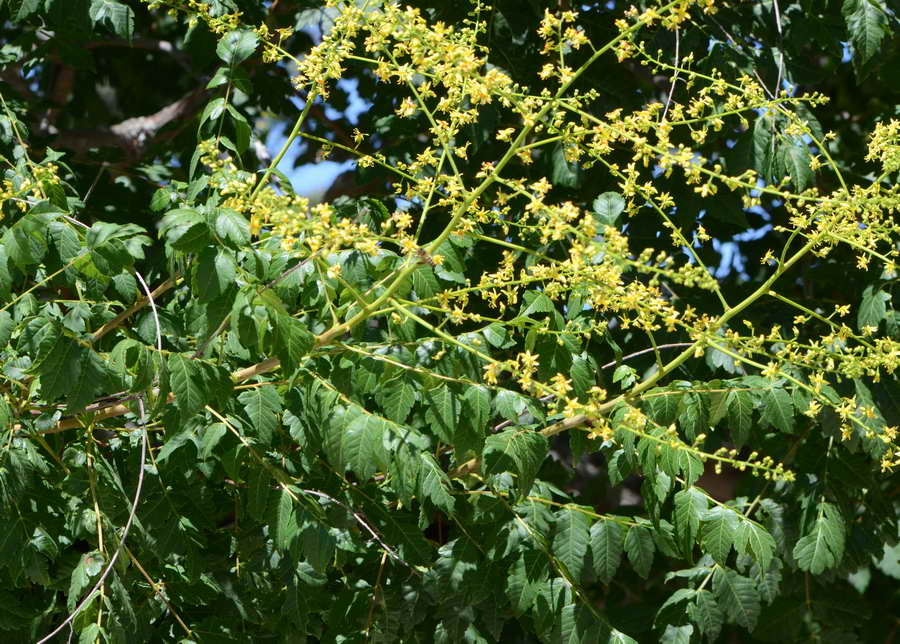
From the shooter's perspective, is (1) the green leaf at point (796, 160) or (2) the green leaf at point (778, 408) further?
(1) the green leaf at point (796, 160)

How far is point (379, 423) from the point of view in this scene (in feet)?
6.97

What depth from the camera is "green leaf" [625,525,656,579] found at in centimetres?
251

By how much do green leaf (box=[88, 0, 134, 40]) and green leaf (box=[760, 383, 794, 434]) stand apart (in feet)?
6.33

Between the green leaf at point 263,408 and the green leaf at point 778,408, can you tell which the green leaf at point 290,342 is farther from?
the green leaf at point 778,408

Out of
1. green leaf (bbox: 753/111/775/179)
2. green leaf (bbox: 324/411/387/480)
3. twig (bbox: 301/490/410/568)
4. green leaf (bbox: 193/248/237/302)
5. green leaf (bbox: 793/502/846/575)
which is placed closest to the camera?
green leaf (bbox: 193/248/237/302)

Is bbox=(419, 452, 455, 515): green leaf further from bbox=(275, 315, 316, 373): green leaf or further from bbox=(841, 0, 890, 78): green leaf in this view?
bbox=(841, 0, 890, 78): green leaf

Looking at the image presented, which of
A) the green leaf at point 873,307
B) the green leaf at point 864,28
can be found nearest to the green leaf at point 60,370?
the green leaf at point 873,307

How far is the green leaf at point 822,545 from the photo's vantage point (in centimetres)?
295

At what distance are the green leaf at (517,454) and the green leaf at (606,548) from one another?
0.39 meters

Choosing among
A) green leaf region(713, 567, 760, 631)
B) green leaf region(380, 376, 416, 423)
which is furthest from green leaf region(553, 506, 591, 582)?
green leaf region(380, 376, 416, 423)

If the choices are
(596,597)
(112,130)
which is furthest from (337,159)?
(596,597)

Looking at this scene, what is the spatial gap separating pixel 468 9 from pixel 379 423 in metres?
1.66

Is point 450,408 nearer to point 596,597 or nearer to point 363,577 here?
point 363,577

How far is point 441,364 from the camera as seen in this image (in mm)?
2266
